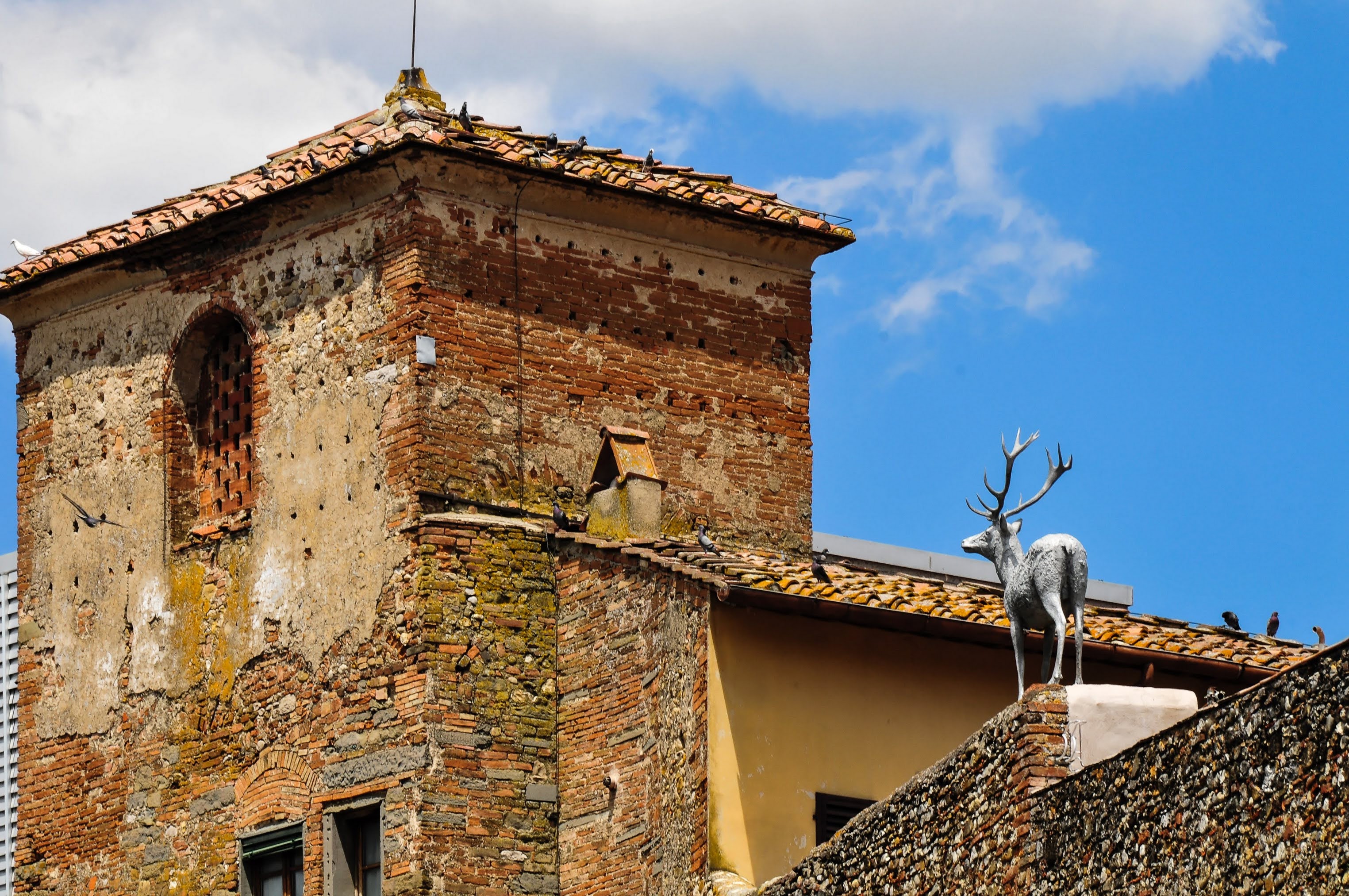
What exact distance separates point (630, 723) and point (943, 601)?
2.51 m

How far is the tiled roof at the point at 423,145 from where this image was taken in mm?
21281

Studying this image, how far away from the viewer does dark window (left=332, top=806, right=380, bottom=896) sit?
66.3ft

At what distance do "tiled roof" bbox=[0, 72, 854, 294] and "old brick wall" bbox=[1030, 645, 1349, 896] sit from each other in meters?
9.47

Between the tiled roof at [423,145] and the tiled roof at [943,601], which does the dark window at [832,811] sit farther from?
the tiled roof at [423,145]

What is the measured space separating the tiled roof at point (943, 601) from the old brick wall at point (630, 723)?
30cm

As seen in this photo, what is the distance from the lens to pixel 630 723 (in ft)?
64.2

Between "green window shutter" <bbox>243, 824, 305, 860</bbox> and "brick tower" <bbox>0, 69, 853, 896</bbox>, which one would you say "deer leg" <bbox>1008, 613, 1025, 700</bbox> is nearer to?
"brick tower" <bbox>0, 69, 853, 896</bbox>

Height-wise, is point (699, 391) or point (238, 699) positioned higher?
point (699, 391)

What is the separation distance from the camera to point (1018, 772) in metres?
14.0

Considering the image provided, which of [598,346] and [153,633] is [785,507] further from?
[153,633]

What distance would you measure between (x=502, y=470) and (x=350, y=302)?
1956 millimetres

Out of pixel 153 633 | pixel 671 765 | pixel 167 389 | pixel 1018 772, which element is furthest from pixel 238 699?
pixel 1018 772

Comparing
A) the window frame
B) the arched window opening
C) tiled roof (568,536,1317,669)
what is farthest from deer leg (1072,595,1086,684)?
the arched window opening

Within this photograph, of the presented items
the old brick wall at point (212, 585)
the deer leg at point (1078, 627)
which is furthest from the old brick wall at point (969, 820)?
the old brick wall at point (212, 585)
